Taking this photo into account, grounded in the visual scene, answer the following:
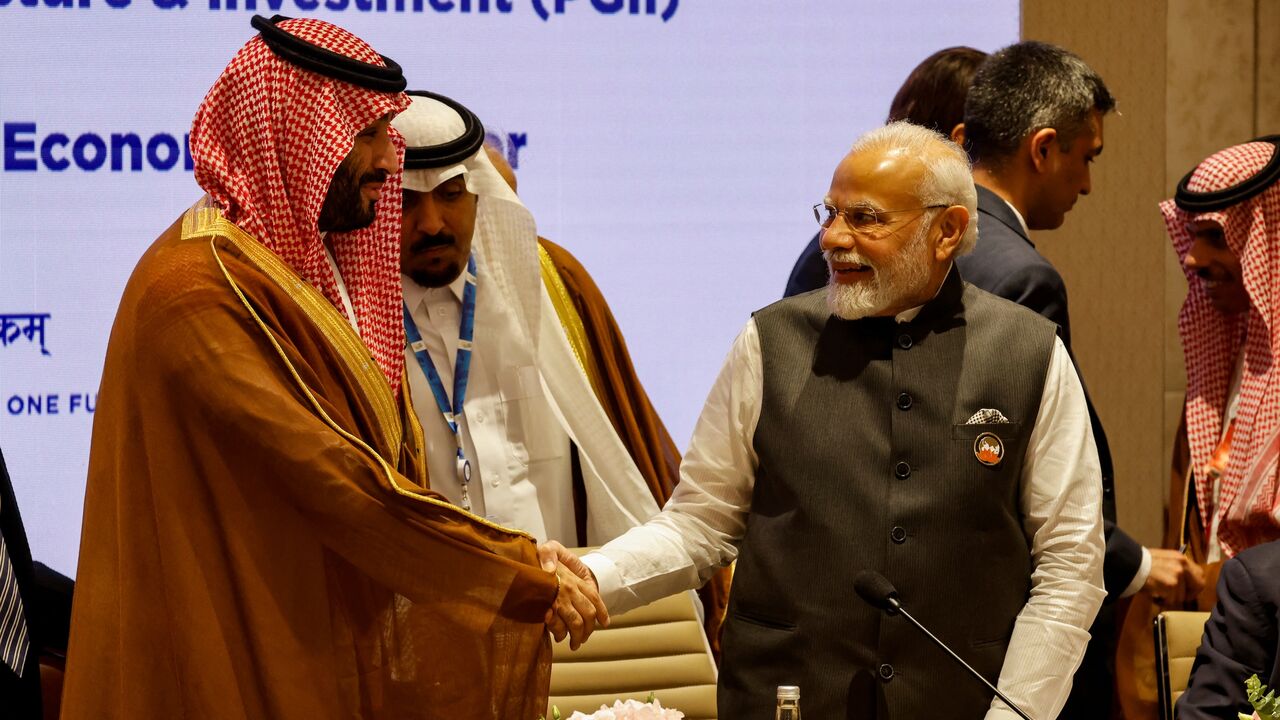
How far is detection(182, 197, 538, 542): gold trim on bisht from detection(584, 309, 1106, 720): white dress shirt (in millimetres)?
256

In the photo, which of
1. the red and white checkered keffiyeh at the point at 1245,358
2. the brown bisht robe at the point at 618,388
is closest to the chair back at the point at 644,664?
the brown bisht robe at the point at 618,388

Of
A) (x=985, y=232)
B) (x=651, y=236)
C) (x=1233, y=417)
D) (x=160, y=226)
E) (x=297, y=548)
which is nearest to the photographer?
(x=297, y=548)

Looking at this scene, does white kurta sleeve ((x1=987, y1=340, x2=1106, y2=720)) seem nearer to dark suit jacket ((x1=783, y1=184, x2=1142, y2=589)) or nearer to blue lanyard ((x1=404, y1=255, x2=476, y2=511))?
dark suit jacket ((x1=783, y1=184, x2=1142, y2=589))

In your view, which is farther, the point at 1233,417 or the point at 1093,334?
the point at 1093,334

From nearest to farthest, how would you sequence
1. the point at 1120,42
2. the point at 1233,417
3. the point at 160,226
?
1. the point at 1233,417
2. the point at 160,226
3. the point at 1120,42

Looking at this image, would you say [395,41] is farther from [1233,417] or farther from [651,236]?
[1233,417]

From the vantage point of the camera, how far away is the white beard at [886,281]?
2.52 meters

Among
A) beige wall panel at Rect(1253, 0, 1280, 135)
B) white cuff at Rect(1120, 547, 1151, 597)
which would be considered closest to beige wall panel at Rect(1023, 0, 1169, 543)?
beige wall panel at Rect(1253, 0, 1280, 135)

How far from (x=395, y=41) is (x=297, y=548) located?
8.23 ft

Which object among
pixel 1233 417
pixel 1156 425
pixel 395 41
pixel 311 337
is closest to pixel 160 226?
pixel 395 41

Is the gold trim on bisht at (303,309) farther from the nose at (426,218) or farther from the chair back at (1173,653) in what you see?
the chair back at (1173,653)

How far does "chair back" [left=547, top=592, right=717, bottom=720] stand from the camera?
3328 millimetres

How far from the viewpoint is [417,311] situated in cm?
355

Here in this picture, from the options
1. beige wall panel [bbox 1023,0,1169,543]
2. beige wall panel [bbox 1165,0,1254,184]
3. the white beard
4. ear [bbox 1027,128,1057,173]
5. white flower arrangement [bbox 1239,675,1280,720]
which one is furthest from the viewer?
beige wall panel [bbox 1165,0,1254,184]
